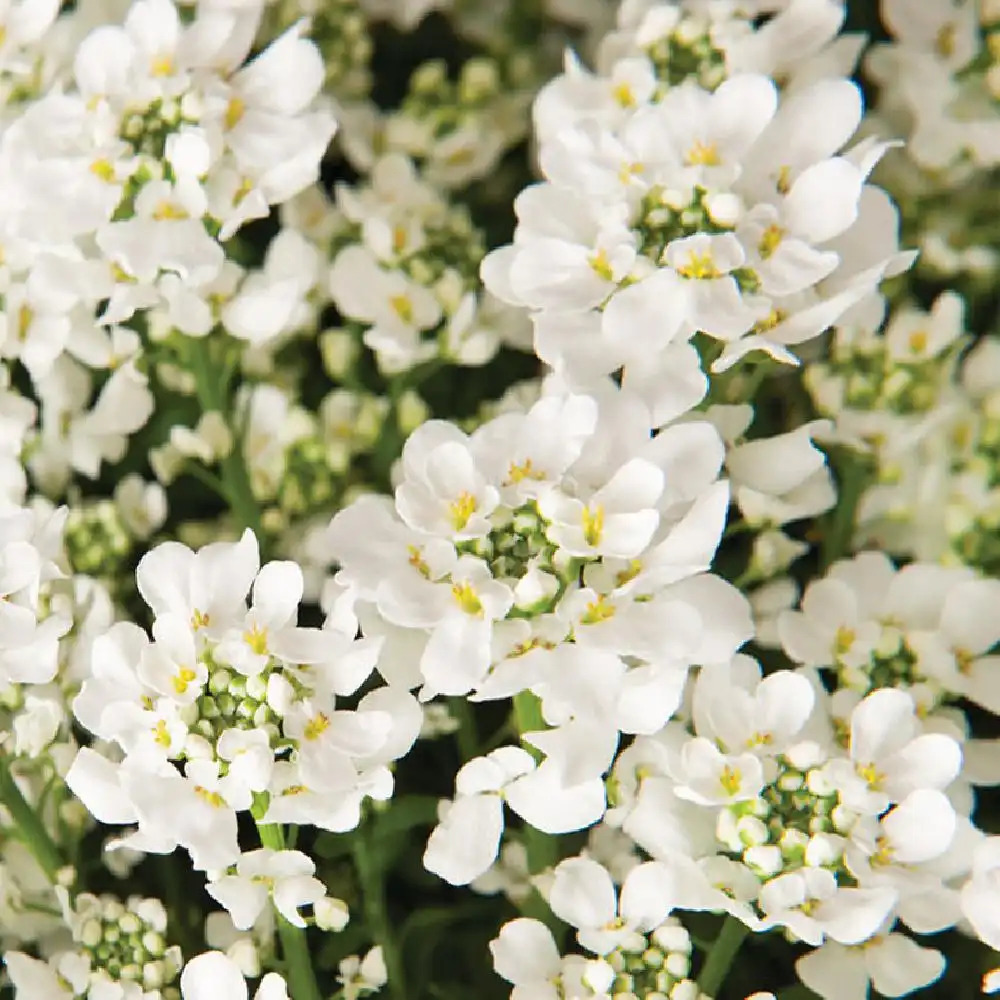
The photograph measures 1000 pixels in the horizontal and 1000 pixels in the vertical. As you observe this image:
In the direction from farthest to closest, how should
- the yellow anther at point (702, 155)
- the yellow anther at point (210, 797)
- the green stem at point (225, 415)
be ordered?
1. the green stem at point (225, 415)
2. the yellow anther at point (702, 155)
3. the yellow anther at point (210, 797)

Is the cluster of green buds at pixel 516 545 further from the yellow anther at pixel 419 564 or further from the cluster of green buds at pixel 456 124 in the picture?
the cluster of green buds at pixel 456 124

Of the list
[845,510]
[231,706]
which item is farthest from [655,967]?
[845,510]

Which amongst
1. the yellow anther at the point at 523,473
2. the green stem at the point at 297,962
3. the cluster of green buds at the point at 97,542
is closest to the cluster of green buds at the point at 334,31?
the cluster of green buds at the point at 97,542

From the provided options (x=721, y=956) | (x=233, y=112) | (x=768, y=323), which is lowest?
(x=721, y=956)

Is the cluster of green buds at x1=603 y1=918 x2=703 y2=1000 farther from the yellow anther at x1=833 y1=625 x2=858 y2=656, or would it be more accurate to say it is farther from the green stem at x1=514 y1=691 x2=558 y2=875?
the yellow anther at x1=833 y1=625 x2=858 y2=656

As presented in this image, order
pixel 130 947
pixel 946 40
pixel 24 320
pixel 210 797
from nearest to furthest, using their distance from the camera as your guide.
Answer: pixel 210 797 < pixel 130 947 < pixel 24 320 < pixel 946 40

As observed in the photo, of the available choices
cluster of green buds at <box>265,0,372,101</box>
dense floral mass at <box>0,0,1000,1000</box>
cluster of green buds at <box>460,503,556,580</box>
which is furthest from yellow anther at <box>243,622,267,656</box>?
cluster of green buds at <box>265,0,372,101</box>

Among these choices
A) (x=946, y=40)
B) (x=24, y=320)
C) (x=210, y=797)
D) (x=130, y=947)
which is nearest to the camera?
(x=210, y=797)

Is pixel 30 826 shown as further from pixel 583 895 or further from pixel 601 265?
pixel 601 265
